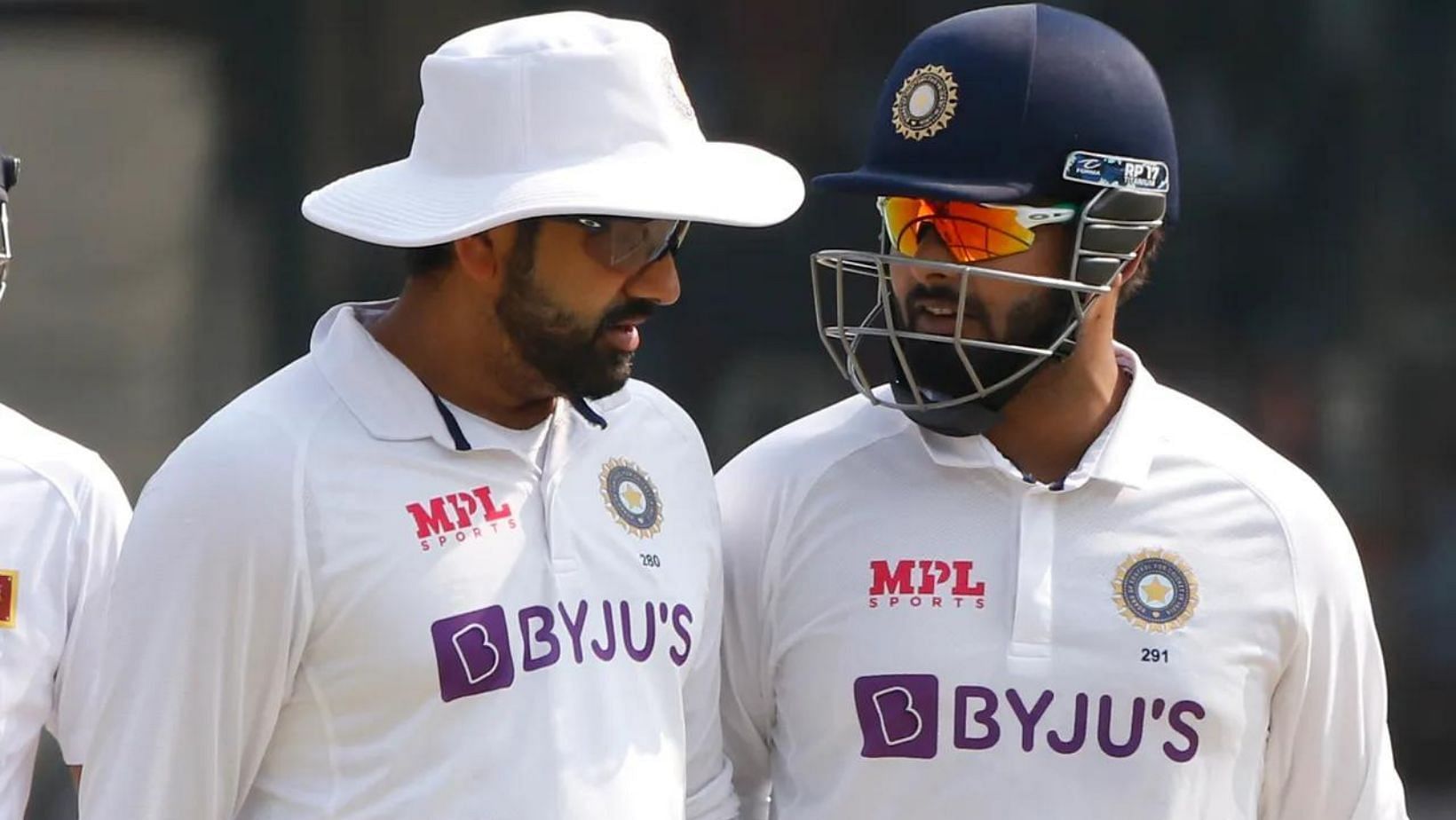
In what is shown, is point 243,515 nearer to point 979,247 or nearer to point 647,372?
point 979,247

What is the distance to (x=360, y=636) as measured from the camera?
2199mm

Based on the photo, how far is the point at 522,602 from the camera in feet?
7.43

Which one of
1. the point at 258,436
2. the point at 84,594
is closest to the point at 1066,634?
the point at 258,436

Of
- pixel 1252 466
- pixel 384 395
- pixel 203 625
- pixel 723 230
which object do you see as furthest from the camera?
pixel 723 230

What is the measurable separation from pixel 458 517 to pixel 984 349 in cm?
56

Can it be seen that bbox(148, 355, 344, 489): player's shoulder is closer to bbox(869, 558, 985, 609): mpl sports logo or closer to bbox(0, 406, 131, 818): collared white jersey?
bbox(0, 406, 131, 818): collared white jersey

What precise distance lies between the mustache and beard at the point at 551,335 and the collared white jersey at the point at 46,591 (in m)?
0.57

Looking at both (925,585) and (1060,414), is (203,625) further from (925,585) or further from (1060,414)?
(1060,414)

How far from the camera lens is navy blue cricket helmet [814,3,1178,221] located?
2.47m

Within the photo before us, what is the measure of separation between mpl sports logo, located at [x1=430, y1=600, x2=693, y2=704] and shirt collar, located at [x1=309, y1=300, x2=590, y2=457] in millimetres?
170

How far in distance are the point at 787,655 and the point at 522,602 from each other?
0.36m

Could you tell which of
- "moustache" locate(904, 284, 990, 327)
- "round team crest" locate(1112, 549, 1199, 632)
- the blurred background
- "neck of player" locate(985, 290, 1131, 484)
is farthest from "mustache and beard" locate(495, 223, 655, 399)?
the blurred background

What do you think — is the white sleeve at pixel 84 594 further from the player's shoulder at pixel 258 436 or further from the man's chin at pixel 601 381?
the man's chin at pixel 601 381

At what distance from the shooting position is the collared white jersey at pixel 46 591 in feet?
8.47
